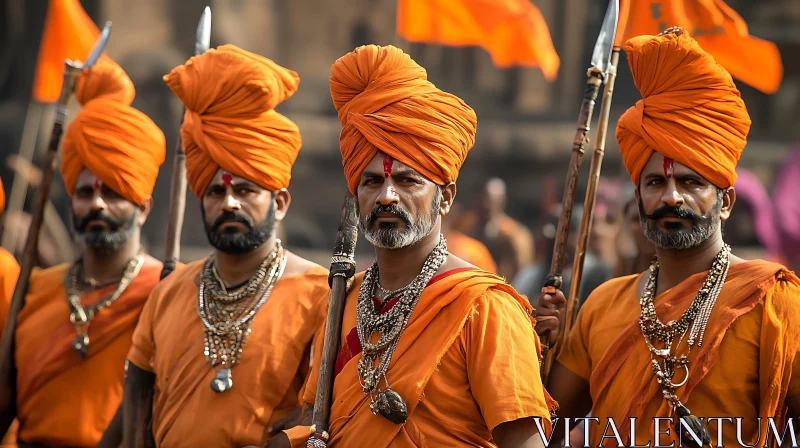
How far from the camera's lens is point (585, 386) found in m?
5.92

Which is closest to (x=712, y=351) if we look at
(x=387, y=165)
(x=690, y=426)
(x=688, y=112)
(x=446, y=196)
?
(x=690, y=426)

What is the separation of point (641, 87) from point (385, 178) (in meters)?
1.29

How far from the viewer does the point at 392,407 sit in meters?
4.91

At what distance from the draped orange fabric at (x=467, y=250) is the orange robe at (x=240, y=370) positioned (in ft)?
16.7

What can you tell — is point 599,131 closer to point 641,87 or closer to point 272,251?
point 641,87

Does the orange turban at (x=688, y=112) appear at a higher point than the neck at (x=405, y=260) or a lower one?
higher

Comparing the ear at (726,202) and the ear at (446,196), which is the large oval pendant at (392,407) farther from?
the ear at (726,202)

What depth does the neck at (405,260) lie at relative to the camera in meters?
5.25

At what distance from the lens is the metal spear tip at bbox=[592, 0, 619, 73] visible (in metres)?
6.15

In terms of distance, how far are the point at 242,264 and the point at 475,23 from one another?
258cm

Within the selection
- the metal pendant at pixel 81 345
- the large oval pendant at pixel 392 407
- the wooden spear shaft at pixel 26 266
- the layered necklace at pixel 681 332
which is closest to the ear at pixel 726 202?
the layered necklace at pixel 681 332

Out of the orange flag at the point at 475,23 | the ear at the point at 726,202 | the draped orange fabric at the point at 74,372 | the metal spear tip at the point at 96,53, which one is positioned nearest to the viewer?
the ear at the point at 726,202

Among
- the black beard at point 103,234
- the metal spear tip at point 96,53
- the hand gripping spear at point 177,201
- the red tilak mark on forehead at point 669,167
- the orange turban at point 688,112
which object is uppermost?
the orange turban at point 688,112

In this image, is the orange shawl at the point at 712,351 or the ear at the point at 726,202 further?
the ear at the point at 726,202
